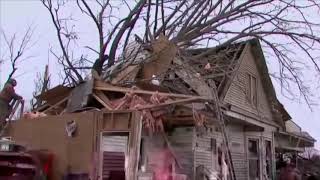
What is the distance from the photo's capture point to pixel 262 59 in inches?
796

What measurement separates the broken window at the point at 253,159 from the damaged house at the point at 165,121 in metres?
0.04

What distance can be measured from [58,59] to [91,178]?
1690 centimetres

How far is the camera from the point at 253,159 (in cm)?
1939

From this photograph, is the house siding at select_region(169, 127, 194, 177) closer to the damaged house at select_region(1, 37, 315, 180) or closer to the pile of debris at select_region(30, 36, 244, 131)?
the damaged house at select_region(1, 37, 315, 180)

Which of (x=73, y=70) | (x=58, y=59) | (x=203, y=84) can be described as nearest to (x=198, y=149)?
(x=203, y=84)

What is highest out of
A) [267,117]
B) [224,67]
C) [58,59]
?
[58,59]

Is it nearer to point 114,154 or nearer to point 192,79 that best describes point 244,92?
point 192,79

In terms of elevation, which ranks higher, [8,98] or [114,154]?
[8,98]

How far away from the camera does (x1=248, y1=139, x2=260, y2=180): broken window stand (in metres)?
19.2

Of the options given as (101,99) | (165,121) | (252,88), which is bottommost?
(165,121)

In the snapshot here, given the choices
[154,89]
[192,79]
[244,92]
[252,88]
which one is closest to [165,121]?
[154,89]

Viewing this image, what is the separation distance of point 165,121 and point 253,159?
27.0 ft

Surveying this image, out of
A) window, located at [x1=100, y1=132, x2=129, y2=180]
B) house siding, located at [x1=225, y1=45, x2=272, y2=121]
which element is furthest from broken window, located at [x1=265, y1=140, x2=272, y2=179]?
window, located at [x1=100, y1=132, x2=129, y2=180]

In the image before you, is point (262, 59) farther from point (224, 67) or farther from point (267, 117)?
point (224, 67)
